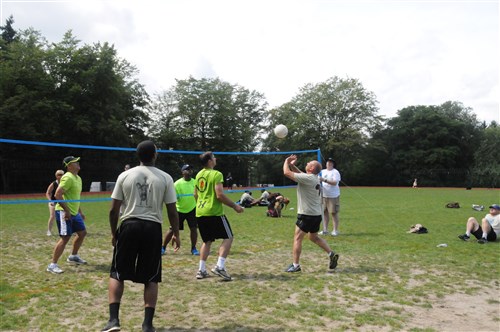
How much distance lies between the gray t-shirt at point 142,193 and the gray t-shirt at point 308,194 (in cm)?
318

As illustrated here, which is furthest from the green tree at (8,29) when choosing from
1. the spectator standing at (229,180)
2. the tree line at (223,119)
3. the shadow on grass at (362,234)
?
the shadow on grass at (362,234)

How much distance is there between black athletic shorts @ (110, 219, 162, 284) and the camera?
432 cm

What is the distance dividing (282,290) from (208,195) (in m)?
1.90

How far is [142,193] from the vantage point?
440 centimetres

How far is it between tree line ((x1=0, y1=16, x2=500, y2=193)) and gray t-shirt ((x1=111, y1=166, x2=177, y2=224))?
3601cm

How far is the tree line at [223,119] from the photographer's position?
39406mm

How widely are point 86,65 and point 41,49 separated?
438 centimetres

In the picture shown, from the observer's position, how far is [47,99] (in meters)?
39.3

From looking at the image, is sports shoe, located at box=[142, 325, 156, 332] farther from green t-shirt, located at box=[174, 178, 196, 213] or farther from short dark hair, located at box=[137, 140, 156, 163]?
green t-shirt, located at box=[174, 178, 196, 213]

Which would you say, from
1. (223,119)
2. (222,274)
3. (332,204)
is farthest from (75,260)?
(223,119)

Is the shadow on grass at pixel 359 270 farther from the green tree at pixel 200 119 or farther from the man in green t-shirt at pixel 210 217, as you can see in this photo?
the green tree at pixel 200 119

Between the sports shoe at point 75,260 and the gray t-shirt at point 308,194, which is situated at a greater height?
the gray t-shirt at point 308,194

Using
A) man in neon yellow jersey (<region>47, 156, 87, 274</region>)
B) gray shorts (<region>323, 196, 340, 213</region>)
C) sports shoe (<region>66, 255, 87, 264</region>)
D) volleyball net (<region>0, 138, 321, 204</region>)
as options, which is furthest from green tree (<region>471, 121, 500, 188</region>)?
man in neon yellow jersey (<region>47, 156, 87, 274</region>)

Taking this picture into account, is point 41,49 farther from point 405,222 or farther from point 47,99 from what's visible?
point 405,222
